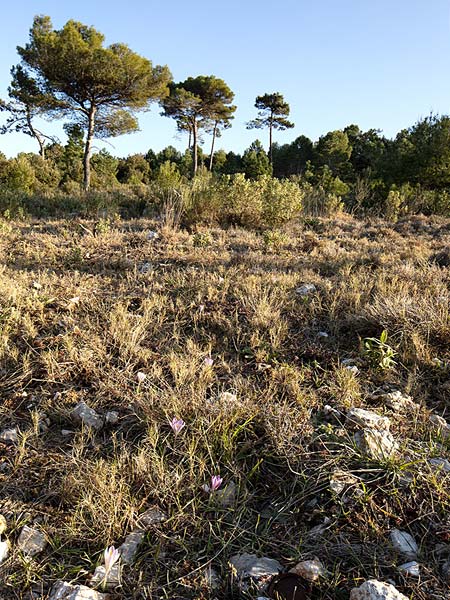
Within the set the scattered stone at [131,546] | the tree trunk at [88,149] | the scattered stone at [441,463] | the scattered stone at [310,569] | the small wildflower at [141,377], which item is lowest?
the scattered stone at [131,546]

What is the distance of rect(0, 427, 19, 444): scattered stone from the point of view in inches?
62.6

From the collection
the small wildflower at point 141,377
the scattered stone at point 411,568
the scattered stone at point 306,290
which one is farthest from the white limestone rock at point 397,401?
the scattered stone at point 306,290

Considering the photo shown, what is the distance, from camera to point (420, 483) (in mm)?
1297

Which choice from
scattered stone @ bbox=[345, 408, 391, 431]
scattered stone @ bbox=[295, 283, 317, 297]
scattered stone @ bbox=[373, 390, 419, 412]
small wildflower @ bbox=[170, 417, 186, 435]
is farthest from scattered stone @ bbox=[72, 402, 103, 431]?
scattered stone @ bbox=[295, 283, 317, 297]

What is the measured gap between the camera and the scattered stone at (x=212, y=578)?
107 centimetres

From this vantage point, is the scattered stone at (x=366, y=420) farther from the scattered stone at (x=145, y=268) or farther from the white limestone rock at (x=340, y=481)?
the scattered stone at (x=145, y=268)

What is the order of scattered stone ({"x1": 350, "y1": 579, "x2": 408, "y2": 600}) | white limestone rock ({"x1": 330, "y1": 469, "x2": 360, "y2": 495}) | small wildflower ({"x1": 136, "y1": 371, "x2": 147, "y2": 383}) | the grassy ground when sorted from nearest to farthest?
scattered stone ({"x1": 350, "y1": 579, "x2": 408, "y2": 600}) → the grassy ground → white limestone rock ({"x1": 330, "y1": 469, "x2": 360, "y2": 495}) → small wildflower ({"x1": 136, "y1": 371, "x2": 147, "y2": 383})

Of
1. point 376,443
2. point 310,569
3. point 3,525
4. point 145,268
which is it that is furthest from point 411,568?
point 145,268

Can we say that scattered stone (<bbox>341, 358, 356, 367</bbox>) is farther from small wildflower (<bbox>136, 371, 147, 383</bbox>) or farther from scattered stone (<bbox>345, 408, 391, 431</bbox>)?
small wildflower (<bbox>136, 371, 147, 383</bbox>)

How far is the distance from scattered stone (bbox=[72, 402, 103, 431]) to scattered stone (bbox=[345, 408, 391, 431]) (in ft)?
3.69

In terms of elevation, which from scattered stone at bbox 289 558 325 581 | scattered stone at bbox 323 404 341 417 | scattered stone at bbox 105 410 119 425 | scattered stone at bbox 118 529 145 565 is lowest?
scattered stone at bbox 118 529 145 565

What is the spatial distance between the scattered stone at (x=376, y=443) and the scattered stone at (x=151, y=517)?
79 centimetres

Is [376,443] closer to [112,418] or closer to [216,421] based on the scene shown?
[216,421]

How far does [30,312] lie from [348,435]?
2173mm
